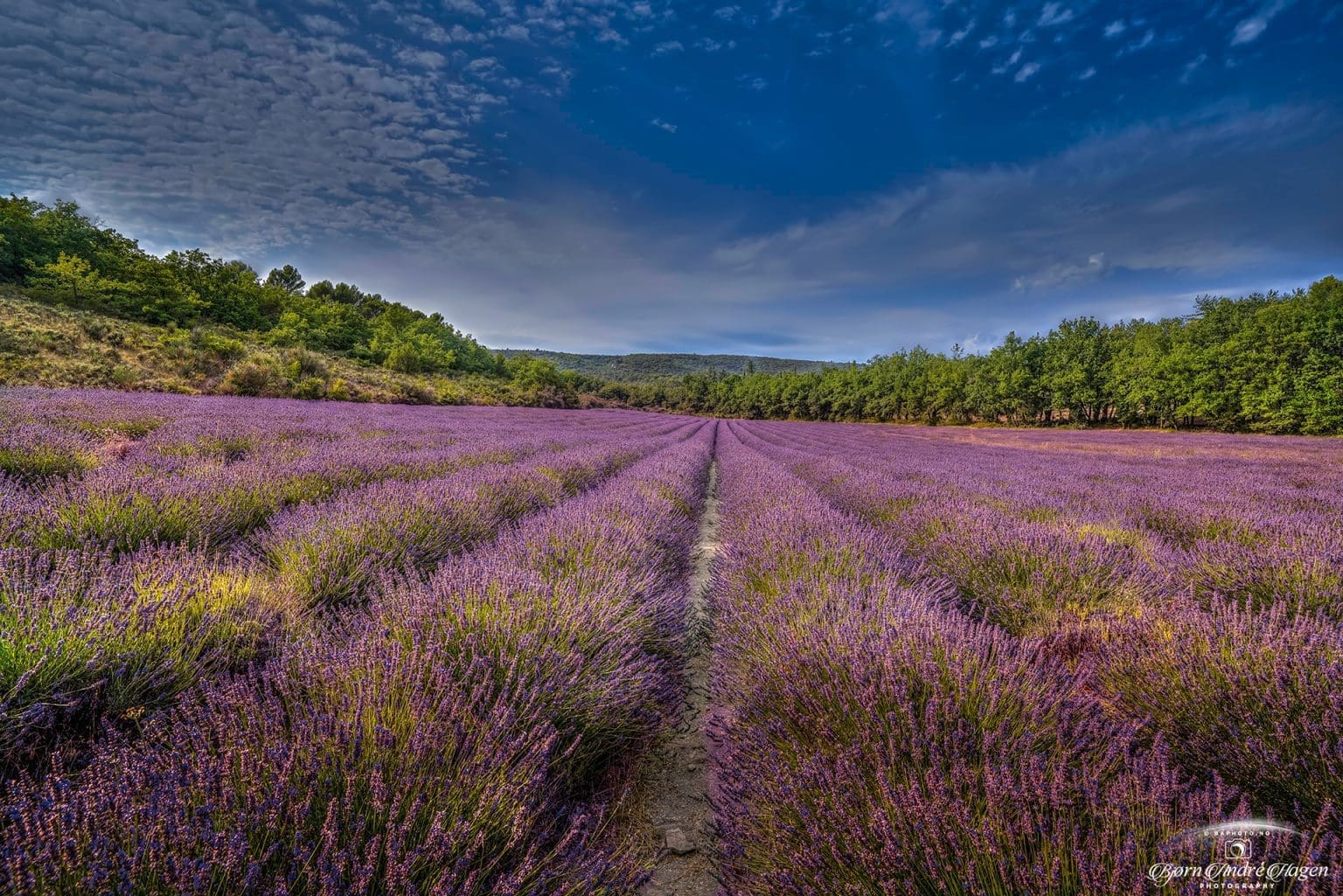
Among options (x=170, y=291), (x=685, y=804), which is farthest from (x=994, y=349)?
(x=170, y=291)

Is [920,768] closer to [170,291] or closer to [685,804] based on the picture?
[685,804]

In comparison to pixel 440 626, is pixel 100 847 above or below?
above

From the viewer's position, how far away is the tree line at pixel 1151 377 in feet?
88.2

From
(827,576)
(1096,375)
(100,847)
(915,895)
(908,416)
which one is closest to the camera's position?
(100,847)

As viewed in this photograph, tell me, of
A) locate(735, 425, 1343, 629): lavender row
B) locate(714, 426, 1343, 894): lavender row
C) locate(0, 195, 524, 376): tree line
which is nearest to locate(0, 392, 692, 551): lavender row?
locate(714, 426, 1343, 894): lavender row

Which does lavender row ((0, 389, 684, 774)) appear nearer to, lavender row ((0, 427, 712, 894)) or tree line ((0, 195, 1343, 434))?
lavender row ((0, 427, 712, 894))

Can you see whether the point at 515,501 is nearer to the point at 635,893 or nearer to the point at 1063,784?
the point at 635,893

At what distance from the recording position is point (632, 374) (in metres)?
156

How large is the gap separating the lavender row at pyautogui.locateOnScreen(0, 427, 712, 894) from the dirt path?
159mm

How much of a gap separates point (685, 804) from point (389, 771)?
120cm

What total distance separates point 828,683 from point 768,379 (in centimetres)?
8046

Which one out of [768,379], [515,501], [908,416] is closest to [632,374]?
[768,379]

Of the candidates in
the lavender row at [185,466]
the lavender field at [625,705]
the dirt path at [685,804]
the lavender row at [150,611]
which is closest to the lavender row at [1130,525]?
the lavender field at [625,705]

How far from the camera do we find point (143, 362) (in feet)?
56.8
